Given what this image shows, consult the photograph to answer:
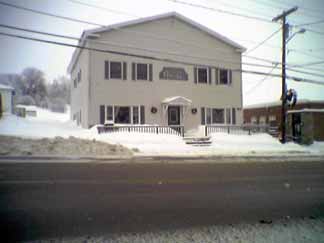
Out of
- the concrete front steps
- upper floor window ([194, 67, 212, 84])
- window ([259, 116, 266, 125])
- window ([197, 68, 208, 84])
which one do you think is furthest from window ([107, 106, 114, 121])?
window ([259, 116, 266, 125])

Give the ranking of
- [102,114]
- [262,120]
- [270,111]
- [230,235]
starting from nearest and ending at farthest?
[230,235], [102,114], [270,111], [262,120]

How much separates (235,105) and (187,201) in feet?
62.6

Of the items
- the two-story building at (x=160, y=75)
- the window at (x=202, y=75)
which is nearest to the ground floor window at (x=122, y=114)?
the two-story building at (x=160, y=75)

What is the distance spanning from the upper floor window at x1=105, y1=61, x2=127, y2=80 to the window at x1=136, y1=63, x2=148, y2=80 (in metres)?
1.09

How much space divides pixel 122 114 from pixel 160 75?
470cm

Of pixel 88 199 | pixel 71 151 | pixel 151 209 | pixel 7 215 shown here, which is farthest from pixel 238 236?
pixel 71 151

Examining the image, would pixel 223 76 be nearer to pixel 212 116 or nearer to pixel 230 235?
pixel 212 116

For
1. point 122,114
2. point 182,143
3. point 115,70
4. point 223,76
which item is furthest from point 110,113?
point 223,76

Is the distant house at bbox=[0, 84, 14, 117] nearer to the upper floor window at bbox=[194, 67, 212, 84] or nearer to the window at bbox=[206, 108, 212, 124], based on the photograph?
the upper floor window at bbox=[194, 67, 212, 84]

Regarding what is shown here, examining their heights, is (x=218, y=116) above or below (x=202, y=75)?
below

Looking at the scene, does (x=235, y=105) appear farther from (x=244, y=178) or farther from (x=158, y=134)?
(x=244, y=178)

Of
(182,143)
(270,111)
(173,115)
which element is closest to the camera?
(182,143)

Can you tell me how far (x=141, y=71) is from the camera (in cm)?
2048

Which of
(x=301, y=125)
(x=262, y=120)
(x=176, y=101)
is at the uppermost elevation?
(x=176, y=101)
